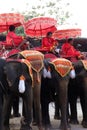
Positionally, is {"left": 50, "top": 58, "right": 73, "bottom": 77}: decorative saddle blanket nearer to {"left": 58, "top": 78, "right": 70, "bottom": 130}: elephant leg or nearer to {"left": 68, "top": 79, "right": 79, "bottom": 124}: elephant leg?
{"left": 58, "top": 78, "right": 70, "bottom": 130}: elephant leg

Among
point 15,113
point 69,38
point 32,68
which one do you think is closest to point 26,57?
point 32,68

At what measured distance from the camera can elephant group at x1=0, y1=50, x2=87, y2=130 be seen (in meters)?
7.70

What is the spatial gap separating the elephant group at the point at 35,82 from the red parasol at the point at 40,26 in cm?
142

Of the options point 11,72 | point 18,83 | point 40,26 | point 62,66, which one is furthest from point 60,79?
point 40,26

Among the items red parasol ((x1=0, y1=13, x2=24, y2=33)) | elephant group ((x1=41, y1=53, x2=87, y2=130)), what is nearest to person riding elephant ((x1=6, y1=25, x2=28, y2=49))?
red parasol ((x1=0, y1=13, x2=24, y2=33))

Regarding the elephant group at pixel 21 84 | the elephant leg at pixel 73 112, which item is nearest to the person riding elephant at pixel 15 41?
the elephant group at pixel 21 84

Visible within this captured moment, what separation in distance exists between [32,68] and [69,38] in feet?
7.62

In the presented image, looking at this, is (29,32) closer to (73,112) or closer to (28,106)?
(73,112)

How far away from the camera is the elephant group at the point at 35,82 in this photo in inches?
303

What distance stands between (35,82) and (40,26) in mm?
2614

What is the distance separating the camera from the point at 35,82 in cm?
802

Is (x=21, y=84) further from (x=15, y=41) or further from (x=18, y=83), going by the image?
(x=15, y=41)

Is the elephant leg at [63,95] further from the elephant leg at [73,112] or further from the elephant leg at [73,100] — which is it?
the elephant leg at [73,112]

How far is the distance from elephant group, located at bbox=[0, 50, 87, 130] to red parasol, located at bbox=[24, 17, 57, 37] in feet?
4.67
